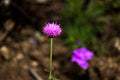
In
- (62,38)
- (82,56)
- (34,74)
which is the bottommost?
(34,74)

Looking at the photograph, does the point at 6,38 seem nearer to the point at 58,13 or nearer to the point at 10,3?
the point at 10,3

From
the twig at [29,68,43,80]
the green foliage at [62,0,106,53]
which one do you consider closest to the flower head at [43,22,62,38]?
the twig at [29,68,43,80]

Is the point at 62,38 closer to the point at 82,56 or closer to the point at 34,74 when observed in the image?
the point at 82,56

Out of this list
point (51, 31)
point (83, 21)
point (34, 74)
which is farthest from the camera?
point (83, 21)

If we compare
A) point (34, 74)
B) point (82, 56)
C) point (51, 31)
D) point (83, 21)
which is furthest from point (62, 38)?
point (51, 31)


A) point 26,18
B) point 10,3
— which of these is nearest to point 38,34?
point 26,18

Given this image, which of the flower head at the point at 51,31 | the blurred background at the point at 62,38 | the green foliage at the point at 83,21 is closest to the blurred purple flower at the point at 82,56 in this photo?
the blurred background at the point at 62,38

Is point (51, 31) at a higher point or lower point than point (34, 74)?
lower

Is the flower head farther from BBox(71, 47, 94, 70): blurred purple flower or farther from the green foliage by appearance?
the green foliage
